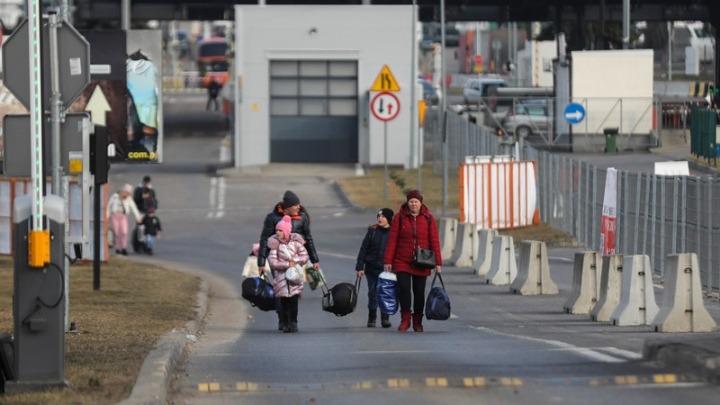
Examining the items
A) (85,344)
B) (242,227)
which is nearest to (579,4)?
(242,227)

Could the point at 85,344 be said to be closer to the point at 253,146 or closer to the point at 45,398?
the point at 45,398

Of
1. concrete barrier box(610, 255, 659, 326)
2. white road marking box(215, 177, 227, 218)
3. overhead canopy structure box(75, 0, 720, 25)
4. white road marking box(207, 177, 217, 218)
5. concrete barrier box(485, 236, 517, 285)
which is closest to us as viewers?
concrete barrier box(610, 255, 659, 326)

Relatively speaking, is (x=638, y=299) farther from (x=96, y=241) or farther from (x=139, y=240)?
(x=139, y=240)

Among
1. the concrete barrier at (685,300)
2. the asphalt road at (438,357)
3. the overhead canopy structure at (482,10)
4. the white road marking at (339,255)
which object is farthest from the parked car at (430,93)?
the concrete barrier at (685,300)

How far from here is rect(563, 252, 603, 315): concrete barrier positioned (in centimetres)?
2089

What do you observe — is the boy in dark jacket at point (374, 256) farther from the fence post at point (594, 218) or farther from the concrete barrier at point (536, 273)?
the fence post at point (594, 218)

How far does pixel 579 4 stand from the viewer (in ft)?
223

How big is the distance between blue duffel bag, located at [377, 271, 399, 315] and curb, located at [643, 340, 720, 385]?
502 centimetres

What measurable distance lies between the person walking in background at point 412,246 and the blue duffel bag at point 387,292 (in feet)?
0.63

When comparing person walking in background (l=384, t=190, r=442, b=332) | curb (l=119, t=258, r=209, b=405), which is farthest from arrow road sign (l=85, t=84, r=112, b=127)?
person walking in background (l=384, t=190, r=442, b=332)

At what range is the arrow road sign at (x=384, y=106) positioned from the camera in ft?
135

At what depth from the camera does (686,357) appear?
13547 millimetres

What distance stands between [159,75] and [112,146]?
144cm

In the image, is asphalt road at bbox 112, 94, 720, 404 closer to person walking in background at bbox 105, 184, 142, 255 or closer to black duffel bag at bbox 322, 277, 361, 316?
black duffel bag at bbox 322, 277, 361, 316
